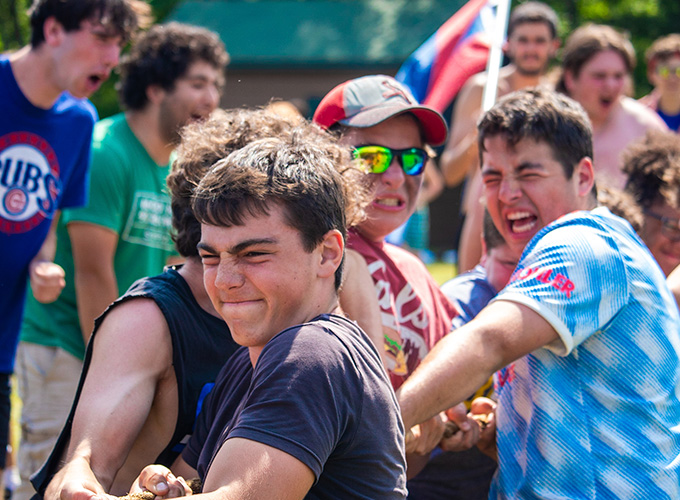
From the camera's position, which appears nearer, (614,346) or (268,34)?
(614,346)

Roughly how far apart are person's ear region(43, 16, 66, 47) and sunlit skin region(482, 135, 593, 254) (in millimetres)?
2405

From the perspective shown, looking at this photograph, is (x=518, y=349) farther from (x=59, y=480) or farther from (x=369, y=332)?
(x=59, y=480)

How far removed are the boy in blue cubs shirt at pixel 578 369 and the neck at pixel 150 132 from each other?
2777mm

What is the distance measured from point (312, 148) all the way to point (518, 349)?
2.80 ft

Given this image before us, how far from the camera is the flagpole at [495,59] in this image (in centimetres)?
526

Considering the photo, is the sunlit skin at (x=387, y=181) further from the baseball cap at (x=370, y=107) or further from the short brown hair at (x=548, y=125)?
the short brown hair at (x=548, y=125)

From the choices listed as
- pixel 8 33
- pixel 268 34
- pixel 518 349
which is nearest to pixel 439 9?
pixel 268 34

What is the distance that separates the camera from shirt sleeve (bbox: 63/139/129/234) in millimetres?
4262

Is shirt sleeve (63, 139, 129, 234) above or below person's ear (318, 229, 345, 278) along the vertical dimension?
below

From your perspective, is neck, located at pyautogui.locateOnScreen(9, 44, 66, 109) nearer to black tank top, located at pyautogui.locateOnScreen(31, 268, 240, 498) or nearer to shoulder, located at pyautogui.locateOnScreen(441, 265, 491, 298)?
black tank top, located at pyautogui.locateOnScreen(31, 268, 240, 498)

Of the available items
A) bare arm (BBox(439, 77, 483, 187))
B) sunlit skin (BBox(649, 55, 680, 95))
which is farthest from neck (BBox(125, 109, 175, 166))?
sunlit skin (BBox(649, 55, 680, 95))

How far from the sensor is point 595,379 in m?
2.28

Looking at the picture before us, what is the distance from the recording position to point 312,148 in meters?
2.00

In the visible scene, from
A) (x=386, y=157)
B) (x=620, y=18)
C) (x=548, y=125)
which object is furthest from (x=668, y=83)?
(x=620, y=18)
